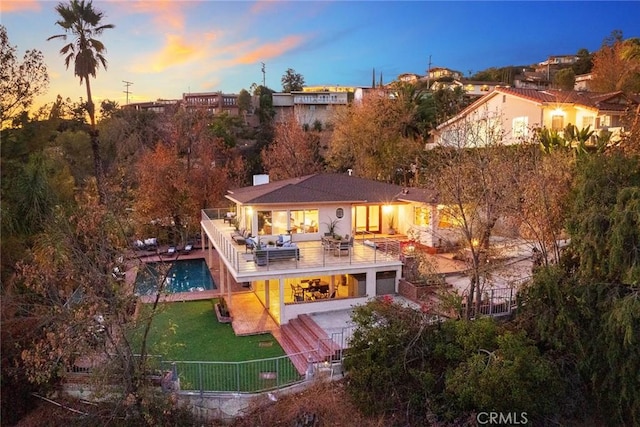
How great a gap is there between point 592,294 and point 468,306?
3.69m

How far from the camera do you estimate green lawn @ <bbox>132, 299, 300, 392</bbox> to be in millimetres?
12352

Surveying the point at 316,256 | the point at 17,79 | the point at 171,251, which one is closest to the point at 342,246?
the point at 316,256

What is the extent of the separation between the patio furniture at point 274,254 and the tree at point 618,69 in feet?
123

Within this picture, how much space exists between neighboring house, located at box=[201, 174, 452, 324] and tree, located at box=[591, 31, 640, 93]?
2864cm

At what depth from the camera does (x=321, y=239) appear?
2067cm

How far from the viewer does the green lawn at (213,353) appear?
12352 millimetres

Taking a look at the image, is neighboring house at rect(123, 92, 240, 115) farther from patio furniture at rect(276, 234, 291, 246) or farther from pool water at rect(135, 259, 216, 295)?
patio furniture at rect(276, 234, 291, 246)

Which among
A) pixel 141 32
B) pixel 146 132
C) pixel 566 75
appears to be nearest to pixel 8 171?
pixel 141 32

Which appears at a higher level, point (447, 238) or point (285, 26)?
point (285, 26)

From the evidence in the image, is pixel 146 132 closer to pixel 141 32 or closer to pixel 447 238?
pixel 141 32

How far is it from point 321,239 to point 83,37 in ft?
73.7

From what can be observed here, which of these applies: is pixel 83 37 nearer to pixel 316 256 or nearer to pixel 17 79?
pixel 17 79

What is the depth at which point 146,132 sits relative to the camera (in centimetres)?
5134

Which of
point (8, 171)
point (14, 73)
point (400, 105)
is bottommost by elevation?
point (8, 171)
